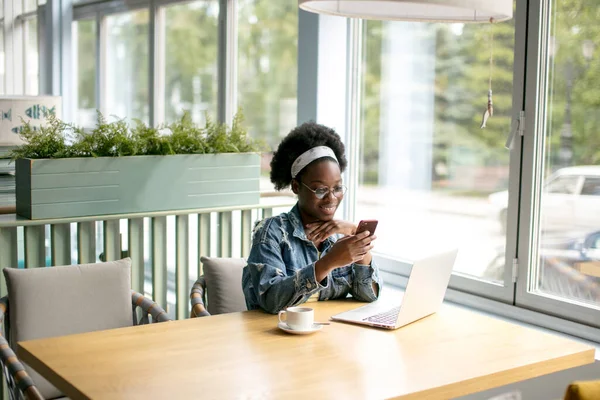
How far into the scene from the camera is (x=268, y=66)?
14.8 ft

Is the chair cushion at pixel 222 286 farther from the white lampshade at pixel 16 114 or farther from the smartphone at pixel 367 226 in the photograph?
the white lampshade at pixel 16 114

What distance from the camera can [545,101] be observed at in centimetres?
298

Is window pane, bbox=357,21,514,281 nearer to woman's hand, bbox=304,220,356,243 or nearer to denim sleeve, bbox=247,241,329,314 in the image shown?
woman's hand, bbox=304,220,356,243

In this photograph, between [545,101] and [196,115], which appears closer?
[545,101]

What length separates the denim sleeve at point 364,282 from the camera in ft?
8.75

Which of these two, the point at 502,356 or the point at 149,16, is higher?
the point at 149,16

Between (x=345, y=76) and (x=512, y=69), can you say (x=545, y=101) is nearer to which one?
(x=512, y=69)

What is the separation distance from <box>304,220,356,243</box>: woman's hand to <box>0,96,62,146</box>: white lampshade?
59.6 inches

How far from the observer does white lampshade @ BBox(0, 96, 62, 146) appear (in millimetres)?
3537

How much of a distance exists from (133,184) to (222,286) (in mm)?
631

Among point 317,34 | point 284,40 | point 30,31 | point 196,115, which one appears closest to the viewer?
point 317,34

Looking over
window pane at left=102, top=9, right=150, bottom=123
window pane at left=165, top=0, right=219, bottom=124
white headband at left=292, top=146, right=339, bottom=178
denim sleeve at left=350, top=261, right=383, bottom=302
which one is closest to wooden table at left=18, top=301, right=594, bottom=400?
denim sleeve at left=350, top=261, right=383, bottom=302

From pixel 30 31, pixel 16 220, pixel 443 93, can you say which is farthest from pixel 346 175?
pixel 30 31

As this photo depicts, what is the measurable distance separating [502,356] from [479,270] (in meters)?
1.24
